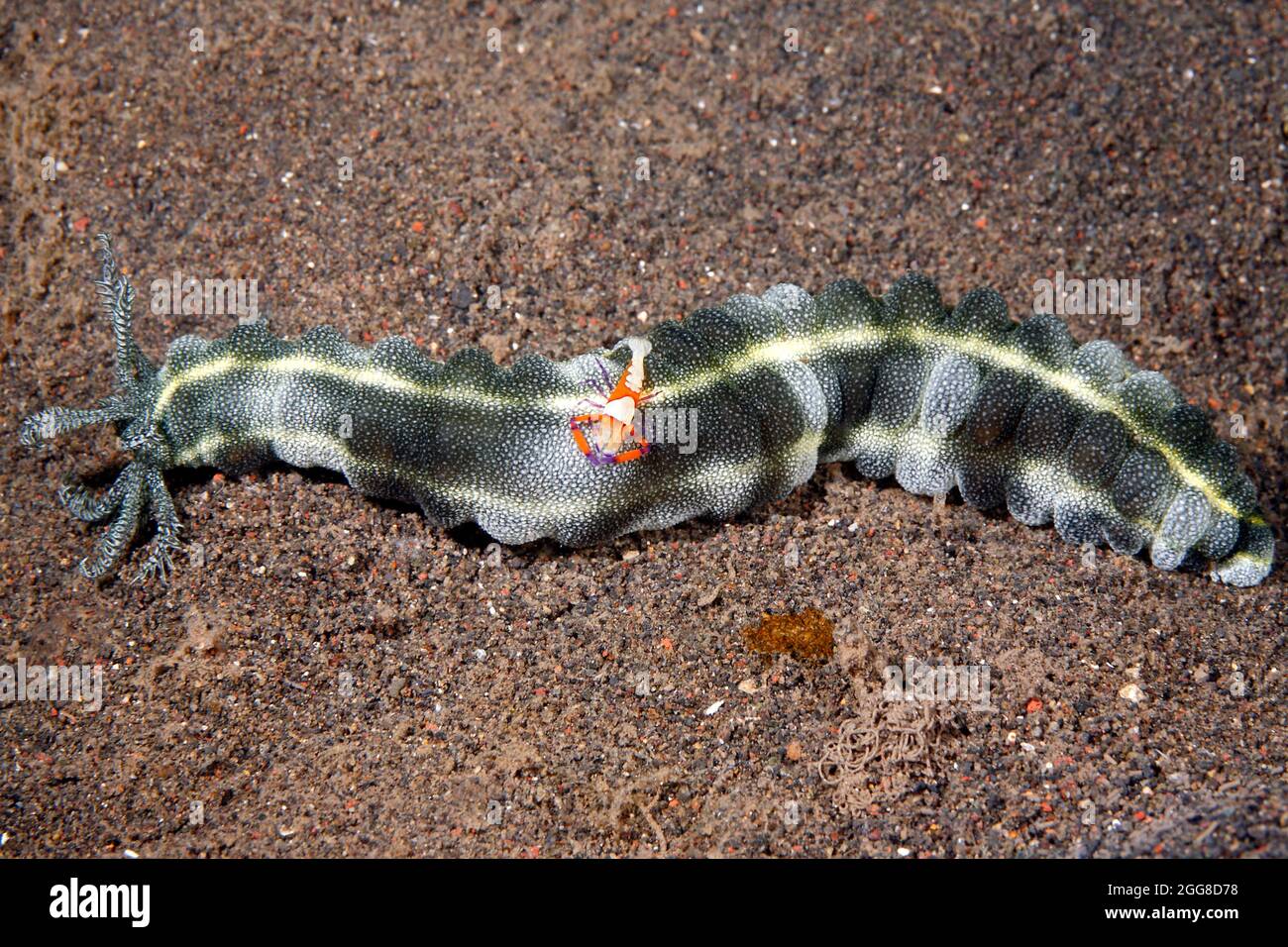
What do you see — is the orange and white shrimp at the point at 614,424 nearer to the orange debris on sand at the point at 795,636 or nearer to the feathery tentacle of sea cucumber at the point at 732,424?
the feathery tentacle of sea cucumber at the point at 732,424

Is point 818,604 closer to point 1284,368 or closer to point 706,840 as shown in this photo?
point 706,840

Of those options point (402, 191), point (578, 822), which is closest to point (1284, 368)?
point (578, 822)

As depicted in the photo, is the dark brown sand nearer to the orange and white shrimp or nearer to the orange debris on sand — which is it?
the orange debris on sand

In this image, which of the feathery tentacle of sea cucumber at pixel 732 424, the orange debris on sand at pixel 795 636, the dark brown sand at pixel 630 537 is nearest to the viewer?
the dark brown sand at pixel 630 537

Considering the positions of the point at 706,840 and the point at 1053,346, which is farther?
the point at 1053,346

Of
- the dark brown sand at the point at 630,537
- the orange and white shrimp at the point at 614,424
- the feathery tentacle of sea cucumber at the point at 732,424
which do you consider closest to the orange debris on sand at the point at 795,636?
the dark brown sand at the point at 630,537
